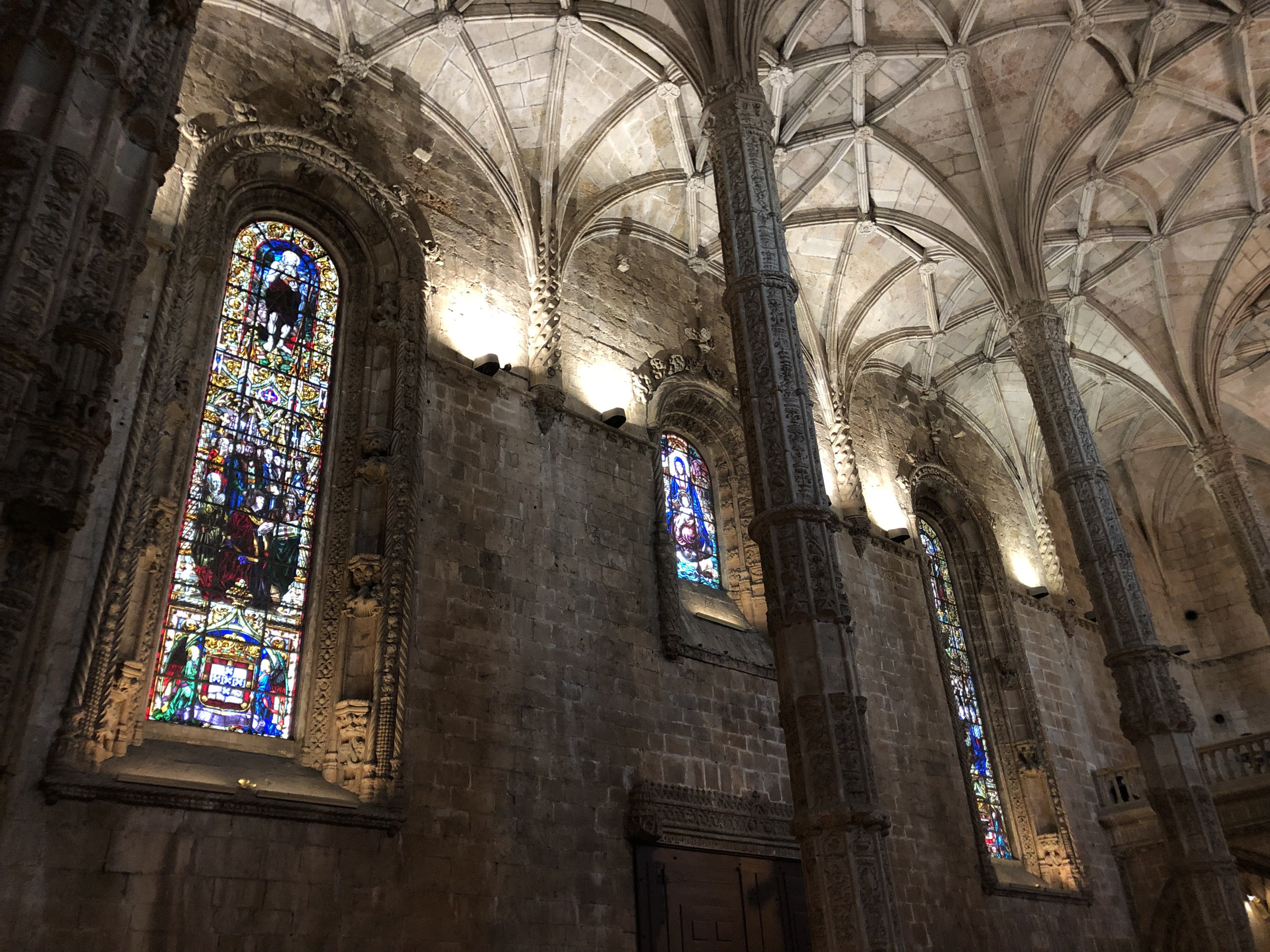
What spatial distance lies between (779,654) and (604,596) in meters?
3.71

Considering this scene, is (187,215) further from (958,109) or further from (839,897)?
(958,109)

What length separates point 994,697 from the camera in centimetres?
1634

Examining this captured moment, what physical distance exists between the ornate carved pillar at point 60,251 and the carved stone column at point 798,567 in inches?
201

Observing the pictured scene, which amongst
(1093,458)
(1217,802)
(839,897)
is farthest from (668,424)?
(1217,802)

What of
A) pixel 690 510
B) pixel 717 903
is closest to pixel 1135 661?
pixel 690 510

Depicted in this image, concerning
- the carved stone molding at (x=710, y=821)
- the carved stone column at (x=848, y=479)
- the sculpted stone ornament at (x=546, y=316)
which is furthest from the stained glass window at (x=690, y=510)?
the carved stone molding at (x=710, y=821)

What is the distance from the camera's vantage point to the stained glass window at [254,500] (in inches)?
332

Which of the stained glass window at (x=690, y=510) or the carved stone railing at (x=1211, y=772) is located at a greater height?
the stained glass window at (x=690, y=510)

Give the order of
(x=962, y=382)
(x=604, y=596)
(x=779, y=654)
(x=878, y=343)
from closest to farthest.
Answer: (x=779, y=654) → (x=604, y=596) → (x=878, y=343) → (x=962, y=382)

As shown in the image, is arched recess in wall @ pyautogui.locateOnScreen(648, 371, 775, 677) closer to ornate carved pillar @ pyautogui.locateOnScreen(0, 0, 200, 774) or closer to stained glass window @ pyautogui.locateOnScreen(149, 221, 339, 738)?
stained glass window @ pyautogui.locateOnScreen(149, 221, 339, 738)

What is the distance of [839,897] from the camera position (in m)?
6.73

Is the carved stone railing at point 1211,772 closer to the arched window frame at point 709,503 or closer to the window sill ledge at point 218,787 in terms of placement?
the arched window frame at point 709,503

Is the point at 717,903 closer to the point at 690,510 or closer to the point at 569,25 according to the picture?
the point at 690,510

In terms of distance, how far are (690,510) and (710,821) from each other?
4481 mm
